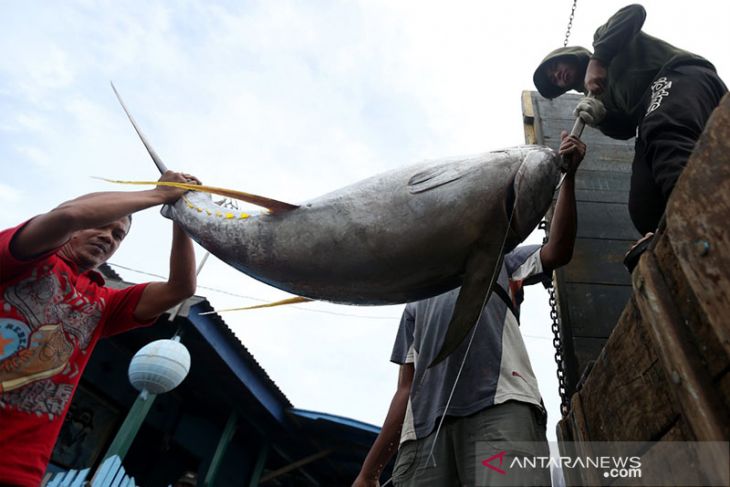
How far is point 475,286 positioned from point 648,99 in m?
1.20

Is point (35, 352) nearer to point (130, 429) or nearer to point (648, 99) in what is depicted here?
point (648, 99)

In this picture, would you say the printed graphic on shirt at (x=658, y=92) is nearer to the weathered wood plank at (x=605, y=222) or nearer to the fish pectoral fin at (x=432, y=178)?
the fish pectoral fin at (x=432, y=178)

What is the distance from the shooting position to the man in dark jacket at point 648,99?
5.08 ft

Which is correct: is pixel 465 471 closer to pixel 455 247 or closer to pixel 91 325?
pixel 455 247

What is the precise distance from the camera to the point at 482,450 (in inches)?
65.4

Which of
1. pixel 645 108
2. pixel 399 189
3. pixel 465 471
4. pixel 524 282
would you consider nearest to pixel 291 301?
pixel 399 189

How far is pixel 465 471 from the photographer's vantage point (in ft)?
5.64

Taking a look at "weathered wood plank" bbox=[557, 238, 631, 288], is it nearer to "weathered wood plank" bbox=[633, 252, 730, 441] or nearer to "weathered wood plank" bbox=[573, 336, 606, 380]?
"weathered wood plank" bbox=[573, 336, 606, 380]

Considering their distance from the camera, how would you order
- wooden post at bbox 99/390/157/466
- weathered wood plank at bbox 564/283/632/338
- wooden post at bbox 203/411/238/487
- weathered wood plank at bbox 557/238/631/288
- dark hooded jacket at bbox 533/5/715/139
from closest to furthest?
1. dark hooded jacket at bbox 533/5/715/139
2. weathered wood plank at bbox 564/283/632/338
3. weathered wood plank at bbox 557/238/631/288
4. wooden post at bbox 99/390/157/466
5. wooden post at bbox 203/411/238/487

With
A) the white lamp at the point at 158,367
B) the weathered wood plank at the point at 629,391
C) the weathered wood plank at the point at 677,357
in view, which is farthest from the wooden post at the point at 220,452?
the weathered wood plank at the point at 677,357

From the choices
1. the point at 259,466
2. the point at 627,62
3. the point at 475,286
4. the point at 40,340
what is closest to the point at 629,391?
the point at 475,286

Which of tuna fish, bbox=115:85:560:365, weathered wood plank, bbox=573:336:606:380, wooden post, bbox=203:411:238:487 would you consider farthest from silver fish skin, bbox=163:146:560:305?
wooden post, bbox=203:411:238:487

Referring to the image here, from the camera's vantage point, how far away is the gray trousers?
1.56 meters

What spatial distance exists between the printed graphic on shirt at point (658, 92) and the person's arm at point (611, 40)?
276 millimetres
